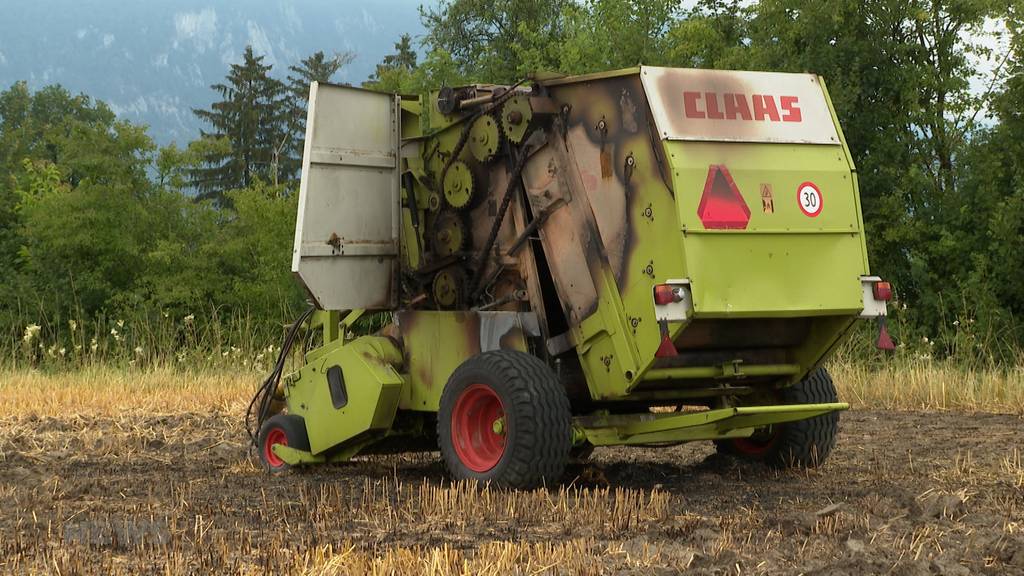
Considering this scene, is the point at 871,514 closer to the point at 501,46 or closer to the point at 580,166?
the point at 580,166

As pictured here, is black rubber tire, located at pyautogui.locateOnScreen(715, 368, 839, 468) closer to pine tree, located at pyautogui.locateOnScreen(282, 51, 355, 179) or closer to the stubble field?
the stubble field

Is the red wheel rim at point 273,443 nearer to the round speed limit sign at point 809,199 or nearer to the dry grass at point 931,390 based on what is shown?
the round speed limit sign at point 809,199

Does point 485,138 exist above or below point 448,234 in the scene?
above

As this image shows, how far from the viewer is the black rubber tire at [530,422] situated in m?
8.19

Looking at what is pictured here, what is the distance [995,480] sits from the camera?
29.6ft

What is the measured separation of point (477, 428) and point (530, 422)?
0.71 meters

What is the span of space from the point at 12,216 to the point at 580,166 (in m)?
23.1

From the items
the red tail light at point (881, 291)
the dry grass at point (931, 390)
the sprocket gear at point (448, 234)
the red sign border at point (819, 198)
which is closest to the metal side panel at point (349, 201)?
the sprocket gear at point (448, 234)

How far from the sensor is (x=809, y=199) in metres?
8.40

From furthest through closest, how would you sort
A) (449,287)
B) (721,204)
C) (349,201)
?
(349,201), (449,287), (721,204)

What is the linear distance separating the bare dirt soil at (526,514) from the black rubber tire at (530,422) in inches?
6.6

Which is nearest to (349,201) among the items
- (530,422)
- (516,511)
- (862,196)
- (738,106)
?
(530,422)

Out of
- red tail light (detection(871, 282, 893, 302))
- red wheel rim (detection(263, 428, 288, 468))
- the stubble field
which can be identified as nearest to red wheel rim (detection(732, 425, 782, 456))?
the stubble field

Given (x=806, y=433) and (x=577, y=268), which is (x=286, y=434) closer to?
(x=577, y=268)
